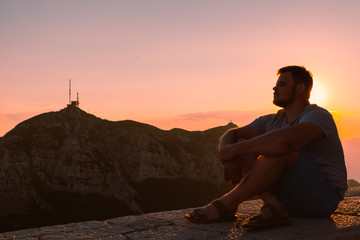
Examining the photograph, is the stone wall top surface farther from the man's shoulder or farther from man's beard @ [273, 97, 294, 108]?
man's beard @ [273, 97, 294, 108]

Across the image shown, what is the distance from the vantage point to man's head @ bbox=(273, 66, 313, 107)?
3828 millimetres

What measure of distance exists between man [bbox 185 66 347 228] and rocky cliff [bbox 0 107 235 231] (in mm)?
80415

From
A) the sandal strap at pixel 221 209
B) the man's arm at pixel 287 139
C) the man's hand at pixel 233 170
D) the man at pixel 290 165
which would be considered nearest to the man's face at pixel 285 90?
the man at pixel 290 165

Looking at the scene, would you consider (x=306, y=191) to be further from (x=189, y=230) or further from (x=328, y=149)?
(x=189, y=230)

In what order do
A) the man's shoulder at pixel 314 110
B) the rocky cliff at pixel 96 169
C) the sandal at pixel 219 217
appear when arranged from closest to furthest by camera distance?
the man's shoulder at pixel 314 110 → the sandal at pixel 219 217 → the rocky cliff at pixel 96 169

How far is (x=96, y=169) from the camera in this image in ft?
307

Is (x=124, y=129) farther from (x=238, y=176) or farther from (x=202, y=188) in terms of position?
(x=238, y=176)

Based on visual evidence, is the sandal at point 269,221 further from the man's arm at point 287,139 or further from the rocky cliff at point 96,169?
the rocky cliff at point 96,169

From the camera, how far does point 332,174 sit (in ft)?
11.8

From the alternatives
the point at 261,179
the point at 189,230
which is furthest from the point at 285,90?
the point at 189,230

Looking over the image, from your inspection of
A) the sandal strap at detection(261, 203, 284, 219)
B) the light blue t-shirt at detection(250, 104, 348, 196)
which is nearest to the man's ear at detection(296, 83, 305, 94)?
the light blue t-shirt at detection(250, 104, 348, 196)

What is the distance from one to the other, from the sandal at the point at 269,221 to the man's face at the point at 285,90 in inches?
45.3

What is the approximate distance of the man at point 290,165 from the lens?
3.37m

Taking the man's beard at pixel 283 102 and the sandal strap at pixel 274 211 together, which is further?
the man's beard at pixel 283 102
